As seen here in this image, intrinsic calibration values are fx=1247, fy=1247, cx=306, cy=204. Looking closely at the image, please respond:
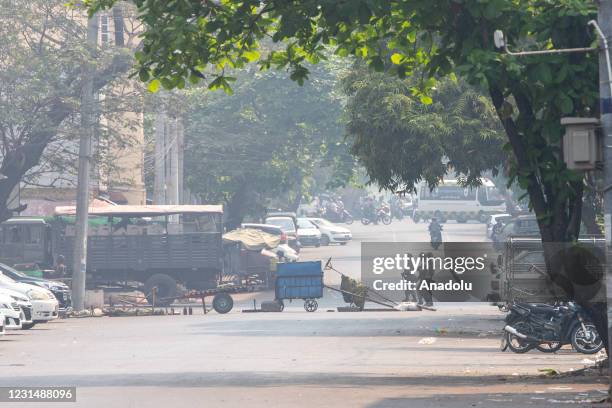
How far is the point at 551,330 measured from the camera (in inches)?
840

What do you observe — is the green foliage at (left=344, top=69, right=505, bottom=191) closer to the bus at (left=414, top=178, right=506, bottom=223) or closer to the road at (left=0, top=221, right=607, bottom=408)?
the road at (left=0, top=221, right=607, bottom=408)

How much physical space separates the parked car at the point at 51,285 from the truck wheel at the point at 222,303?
4.13 m

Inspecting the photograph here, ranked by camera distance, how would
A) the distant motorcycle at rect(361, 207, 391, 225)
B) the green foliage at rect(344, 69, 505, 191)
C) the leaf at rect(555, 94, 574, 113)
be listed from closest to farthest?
1. the leaf at rect(555, 94, 574, 113)
2. the green foliage at rect(344, 69, 505, 191)
3. the distant motorcycle at rect(361, 207, 391, 225)

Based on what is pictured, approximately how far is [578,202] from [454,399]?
3.73 metres

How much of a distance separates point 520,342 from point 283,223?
4019 centimetres

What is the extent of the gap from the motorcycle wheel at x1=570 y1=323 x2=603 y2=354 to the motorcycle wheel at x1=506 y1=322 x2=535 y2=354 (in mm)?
787

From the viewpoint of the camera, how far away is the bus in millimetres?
85062

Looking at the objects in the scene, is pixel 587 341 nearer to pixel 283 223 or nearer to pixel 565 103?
pixel 565 103

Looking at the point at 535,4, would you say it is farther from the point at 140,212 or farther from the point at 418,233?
the point at 418,233

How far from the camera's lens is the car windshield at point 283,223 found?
61031 millimetres

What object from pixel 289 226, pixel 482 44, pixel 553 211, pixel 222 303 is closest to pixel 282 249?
pixel 289 226

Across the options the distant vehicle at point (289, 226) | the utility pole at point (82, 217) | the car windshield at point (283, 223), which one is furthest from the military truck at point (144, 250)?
the car windshield at point (283, 223)

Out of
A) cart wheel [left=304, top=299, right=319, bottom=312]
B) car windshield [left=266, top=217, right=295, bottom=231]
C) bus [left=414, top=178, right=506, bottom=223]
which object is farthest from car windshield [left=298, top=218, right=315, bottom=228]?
cart wheel [left=304, top=299, right=319, bottom=312]

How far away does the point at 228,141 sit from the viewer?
2333 inches
